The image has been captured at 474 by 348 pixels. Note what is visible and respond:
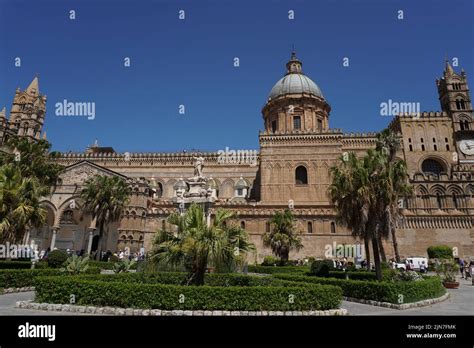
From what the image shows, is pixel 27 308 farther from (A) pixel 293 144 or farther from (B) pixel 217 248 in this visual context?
(A) pixel 293 144

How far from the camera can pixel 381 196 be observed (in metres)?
16.9

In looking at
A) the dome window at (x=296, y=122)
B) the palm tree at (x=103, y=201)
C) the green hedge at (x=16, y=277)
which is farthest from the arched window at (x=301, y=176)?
the green hedge at (x=16, y=277)

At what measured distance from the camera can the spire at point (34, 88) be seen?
222ft

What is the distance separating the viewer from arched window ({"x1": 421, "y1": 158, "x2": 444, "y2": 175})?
168 ft

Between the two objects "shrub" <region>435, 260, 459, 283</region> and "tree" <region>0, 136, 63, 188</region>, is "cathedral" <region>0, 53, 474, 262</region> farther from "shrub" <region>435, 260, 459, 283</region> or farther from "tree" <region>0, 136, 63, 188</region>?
"shrub" <region>435, 260, 459, 283</region>

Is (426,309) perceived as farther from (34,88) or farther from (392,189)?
(34,88)

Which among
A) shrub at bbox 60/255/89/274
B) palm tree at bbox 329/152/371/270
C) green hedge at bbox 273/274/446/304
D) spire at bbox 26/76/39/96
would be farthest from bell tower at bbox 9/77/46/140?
green hedge at bbox 273/274/446/304

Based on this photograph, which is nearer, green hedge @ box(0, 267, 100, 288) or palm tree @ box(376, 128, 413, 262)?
green hedge @ box(0, 267, 100, 288)

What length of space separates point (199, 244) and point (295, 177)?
3478 cm

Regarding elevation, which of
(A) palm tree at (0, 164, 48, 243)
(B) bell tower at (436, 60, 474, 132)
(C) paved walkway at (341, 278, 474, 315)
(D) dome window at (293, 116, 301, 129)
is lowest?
(C) paved walkway at (341, 278, 474, 315)

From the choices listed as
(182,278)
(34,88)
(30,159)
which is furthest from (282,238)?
(34,88)

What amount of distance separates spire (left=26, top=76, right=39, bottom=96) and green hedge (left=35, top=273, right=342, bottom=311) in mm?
70573

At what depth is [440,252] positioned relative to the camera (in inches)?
1431

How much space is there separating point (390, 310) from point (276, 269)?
13.5 m
